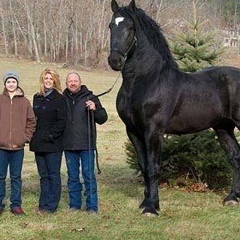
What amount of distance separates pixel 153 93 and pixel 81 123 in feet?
3.33

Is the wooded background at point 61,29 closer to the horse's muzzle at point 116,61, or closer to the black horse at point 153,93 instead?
the black horse at point 153,93

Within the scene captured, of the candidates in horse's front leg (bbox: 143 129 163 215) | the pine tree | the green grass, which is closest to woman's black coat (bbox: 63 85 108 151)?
horse's front leg (bbox: 143 129 163 215)

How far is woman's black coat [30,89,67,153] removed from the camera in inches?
232

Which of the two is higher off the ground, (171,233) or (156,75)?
(156,75)

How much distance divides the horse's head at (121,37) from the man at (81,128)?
2.04 feet

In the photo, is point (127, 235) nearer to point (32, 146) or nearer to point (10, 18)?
point (32, 146)

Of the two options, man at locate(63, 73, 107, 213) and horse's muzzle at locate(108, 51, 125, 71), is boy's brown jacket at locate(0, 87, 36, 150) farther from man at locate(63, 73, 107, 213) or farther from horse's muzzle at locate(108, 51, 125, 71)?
horse's muzzle at locate(108, 51, 125, 71)

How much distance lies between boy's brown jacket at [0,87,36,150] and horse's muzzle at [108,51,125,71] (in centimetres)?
117

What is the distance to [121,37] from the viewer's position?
5.86m

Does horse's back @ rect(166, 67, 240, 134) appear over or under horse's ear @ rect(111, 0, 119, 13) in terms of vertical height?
under

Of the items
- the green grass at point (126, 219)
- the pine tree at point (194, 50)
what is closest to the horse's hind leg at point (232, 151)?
the green grass at point (126, 219)

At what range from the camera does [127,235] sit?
525 centimetres

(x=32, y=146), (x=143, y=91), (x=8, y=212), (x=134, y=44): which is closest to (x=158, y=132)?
(x=143, y=91)

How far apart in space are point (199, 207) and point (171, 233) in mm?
1436
